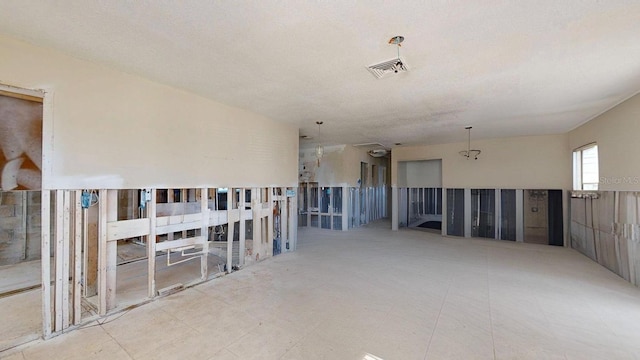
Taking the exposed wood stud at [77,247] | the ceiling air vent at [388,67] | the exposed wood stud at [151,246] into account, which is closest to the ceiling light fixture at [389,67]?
the ceiling air vent at [388,67]

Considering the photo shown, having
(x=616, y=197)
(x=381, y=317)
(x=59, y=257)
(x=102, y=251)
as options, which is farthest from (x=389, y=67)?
(x=616, y=197)

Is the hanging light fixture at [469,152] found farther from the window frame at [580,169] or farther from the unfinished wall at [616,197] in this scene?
the unfinished wall at [616,197]

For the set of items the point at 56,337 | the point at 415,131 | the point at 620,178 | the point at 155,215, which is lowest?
the point at 56,337

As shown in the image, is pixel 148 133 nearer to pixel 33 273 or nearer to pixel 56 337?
pixel 56 337

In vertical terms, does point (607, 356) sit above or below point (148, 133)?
below

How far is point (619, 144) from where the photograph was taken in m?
3.77

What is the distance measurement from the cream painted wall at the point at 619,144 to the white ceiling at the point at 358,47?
29 centimetres

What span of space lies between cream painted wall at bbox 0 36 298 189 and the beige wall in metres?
3.77

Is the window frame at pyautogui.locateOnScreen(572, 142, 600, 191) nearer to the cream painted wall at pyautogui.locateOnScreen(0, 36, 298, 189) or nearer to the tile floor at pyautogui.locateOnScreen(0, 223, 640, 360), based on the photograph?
the tile floor at pyautogui.locateOnScreen(0, 223, 640, 360)

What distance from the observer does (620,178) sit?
3752mm

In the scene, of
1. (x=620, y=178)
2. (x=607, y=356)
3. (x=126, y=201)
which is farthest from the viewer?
(x=126, y=201)

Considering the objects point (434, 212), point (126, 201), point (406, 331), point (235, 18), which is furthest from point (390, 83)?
point (434, 212)

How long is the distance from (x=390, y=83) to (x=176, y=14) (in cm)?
227

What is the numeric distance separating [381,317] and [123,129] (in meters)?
3.39
